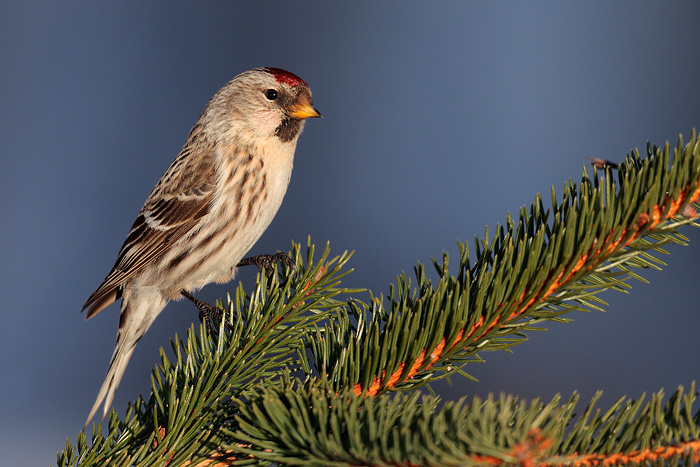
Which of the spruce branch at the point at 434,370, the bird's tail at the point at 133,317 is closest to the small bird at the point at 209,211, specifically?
the bird's tail at the point at 133,317

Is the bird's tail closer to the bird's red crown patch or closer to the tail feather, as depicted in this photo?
the tail feather

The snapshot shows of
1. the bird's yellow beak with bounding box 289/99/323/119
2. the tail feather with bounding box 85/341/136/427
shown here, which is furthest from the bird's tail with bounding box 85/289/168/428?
the bird's yellow beak with bounding box 289/99/323/119

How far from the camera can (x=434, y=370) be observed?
0.64 meters

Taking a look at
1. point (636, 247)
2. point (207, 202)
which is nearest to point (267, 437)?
point (636, 247)

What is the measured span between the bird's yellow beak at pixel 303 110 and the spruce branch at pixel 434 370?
0.71 meters

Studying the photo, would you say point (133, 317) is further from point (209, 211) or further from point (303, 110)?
point (303, 110)

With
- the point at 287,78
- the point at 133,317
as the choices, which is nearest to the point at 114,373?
the point at 133,317

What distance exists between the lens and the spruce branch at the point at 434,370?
441mm

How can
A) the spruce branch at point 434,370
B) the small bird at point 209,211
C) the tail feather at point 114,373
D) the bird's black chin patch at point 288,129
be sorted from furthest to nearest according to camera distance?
the bird's black chin patch at point 288,129
the small bird at point 209,211
the tail feather at point 114,373
the spruce branch at point 434,370

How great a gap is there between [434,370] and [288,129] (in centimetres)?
91

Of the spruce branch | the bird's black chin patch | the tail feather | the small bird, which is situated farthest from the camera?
the bird's black chin patch

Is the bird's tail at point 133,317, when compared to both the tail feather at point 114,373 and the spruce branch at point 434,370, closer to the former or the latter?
the tail feather at point 114,373

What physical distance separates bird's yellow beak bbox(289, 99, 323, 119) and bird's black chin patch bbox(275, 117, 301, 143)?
18 mm

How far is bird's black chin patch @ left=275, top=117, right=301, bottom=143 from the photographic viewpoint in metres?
1.41
